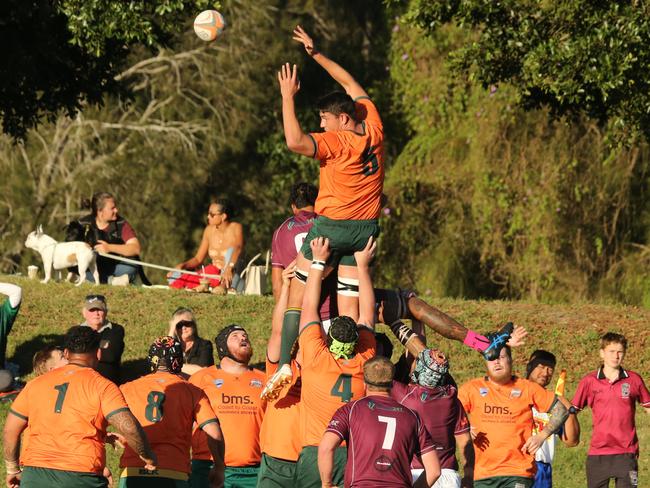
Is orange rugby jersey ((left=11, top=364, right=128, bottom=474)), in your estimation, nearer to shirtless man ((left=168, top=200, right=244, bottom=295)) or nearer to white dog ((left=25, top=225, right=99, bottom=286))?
white dog ((left=25, top=225, right=99, bottom=286))

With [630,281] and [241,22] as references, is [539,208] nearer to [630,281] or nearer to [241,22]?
[630,281]

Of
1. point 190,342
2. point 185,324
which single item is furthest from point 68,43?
point 190,342

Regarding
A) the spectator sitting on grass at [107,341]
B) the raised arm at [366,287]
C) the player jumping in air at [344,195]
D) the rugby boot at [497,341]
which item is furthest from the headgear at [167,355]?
the spectator sitting on grass at [107,341]

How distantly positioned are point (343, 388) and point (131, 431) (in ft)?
5.32

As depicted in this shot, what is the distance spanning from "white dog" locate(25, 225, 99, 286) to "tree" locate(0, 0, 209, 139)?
1.83 m

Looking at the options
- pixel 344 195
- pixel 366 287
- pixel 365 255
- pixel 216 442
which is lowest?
pixel 216 442

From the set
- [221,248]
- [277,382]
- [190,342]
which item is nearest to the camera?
[277,382]

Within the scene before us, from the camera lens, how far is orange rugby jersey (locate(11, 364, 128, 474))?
1002cm

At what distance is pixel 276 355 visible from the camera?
37.4ft

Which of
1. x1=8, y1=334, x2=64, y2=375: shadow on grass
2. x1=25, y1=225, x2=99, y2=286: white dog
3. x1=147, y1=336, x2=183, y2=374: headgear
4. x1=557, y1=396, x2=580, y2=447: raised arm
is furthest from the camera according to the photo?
x1=25, y1=225, x2=99, y2=286: white dog

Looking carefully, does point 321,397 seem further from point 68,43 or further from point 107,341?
point 68,43

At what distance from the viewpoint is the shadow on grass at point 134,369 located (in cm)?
1814

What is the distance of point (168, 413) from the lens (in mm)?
10969

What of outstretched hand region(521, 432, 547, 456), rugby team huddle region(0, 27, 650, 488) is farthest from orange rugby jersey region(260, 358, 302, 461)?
outstretched hand region(521, 432, 547, 456)
